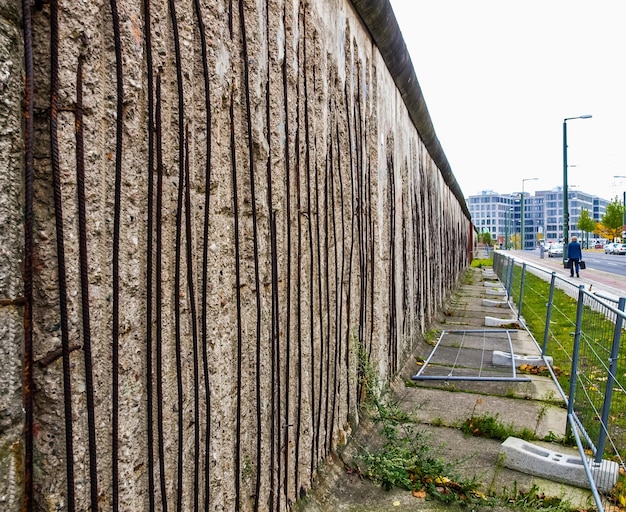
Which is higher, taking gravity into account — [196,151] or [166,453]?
[196,151]

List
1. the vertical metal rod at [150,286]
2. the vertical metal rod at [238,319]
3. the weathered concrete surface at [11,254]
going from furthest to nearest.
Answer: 1. the vertical metal rod at [238,319]
2. the vertical metal rod at [150,286]
3. the weathered concrete surface at [11,254]

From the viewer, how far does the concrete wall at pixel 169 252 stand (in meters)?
1.17

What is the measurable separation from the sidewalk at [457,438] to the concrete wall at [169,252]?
20 centimetres

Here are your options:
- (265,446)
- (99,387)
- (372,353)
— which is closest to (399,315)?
(372,353)

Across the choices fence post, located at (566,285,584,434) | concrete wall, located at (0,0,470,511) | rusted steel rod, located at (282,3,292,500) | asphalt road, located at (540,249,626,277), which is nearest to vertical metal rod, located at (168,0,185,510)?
concrete wall, located at (0,0,470,511)

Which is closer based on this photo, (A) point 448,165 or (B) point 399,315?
(B) point 399,315

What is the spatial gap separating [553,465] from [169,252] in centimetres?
285

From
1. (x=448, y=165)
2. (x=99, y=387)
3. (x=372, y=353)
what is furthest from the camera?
(x=448, y=165)

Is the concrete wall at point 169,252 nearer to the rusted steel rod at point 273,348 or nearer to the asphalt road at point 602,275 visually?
the rusted steel rod at point 273,348

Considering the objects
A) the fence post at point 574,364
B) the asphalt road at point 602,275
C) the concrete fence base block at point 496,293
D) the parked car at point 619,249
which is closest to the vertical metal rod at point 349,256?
the fence post at point 574,364

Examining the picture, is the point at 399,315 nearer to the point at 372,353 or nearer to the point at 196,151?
the point at 372,353

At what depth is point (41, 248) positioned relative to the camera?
46.4 inches

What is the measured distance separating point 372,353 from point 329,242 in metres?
1.26

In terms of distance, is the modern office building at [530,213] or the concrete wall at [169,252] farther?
the modern office building at [530,213]
